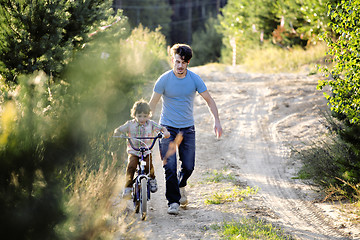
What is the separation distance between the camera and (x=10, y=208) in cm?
414

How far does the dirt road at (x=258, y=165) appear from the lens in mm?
6313

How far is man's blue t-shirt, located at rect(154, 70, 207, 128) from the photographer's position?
245 inches

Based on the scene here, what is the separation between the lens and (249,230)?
235 inches

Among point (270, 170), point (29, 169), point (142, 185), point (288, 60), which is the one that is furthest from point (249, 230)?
point (288, 60)

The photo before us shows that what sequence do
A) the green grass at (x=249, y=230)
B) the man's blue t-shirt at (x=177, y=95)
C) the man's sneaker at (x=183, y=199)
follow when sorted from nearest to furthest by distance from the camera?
the green grass at (x=249, y=230) → the man's blue t-shirt at (x=177, y=95) → the man's sneaker at (x=183, y=199)

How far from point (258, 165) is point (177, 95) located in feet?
11.5

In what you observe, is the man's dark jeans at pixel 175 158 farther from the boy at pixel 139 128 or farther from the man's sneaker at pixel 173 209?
the boy at pixel 139 128

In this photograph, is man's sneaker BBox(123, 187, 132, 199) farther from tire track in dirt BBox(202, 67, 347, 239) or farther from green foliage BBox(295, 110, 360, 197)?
green foliage BBox(295, 110, 360, 197)

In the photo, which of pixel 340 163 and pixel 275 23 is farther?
pixel 275 23

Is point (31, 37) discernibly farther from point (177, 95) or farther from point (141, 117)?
point (177, 95)

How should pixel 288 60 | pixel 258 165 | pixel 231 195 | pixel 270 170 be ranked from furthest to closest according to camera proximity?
1. pixel 288 60
2. pixel 258 165
3. pixel 270 170
4. pixel 231 195

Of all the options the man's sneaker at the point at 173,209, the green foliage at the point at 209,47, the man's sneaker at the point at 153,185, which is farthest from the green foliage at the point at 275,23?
the man's sneaker at the point at 173,209

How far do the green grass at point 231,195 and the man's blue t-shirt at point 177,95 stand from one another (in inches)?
52.9

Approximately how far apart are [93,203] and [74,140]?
837 millimetres
